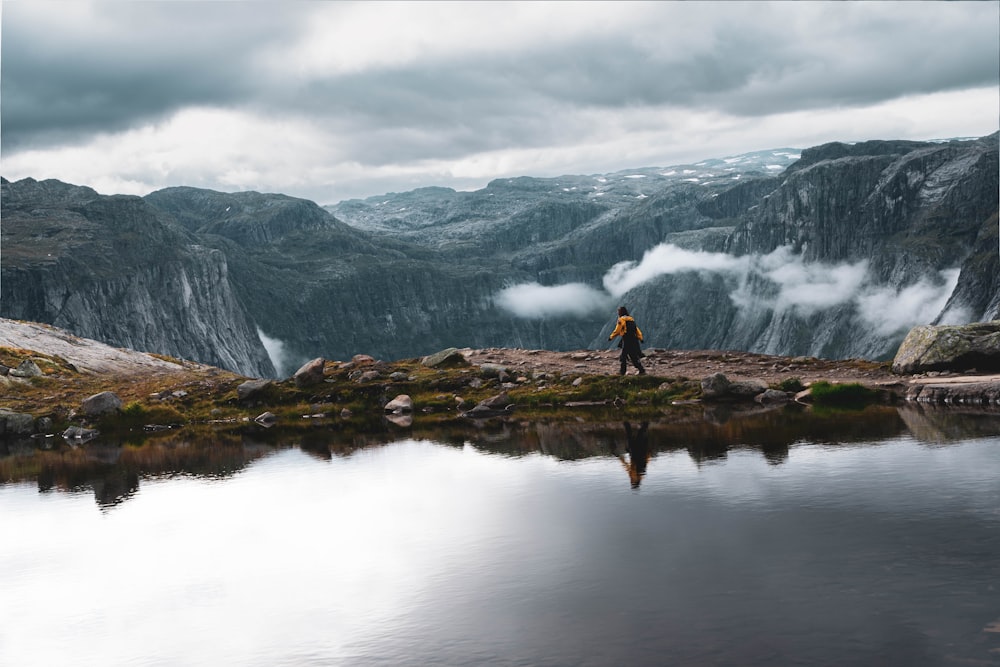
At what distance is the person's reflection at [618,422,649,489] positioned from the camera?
87.2 ft

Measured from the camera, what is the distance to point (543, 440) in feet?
116

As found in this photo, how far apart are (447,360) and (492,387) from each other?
7314 mm

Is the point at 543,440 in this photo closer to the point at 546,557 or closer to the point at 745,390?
the point at 745,390

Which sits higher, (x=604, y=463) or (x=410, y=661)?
(x=410, y=661)

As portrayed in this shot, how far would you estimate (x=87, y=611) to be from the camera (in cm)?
1805

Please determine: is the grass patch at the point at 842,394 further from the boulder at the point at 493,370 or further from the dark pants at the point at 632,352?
the boulder at the point at 493,370

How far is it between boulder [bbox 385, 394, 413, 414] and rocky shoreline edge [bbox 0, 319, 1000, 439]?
79 mm

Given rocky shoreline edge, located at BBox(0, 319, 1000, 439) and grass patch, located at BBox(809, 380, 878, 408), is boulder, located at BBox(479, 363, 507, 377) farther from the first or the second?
grass patch, located at BBox(809, 380, 878, 408)

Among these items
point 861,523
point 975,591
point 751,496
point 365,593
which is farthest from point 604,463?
point 975,591

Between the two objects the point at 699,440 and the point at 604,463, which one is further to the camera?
the point at 699,440

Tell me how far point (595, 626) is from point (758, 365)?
123 feet

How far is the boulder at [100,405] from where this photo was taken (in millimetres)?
52062

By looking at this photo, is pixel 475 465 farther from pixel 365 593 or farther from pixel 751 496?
pixel 365 593

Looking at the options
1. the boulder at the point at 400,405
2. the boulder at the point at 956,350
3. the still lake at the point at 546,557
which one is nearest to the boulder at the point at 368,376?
the boulder at the point at 400,405
